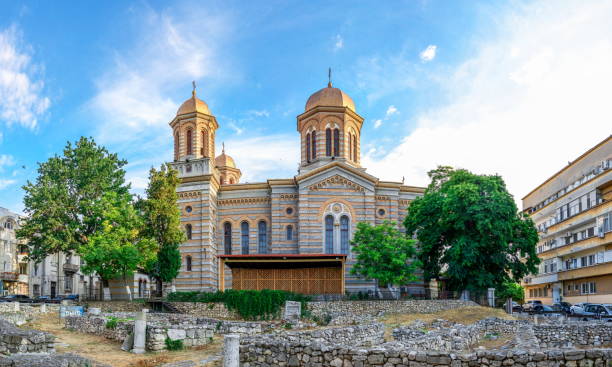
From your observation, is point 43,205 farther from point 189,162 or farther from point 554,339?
point 554,339

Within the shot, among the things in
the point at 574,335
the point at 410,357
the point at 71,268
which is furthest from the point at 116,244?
the point at 410,357

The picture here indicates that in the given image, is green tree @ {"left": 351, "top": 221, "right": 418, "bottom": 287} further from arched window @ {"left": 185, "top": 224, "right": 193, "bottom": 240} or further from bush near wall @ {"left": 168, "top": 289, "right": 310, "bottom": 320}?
arched window @ {"left": 185, "top": 224, "right": 193, "bottom": 240}

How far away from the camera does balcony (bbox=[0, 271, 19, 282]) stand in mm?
47719

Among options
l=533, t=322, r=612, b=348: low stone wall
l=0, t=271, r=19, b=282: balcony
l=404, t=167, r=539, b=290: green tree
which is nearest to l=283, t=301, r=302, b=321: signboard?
l=404, t=167, r=539, b=290: green tree

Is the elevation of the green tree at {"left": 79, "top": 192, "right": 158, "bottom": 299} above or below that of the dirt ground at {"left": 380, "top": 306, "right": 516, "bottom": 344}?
above

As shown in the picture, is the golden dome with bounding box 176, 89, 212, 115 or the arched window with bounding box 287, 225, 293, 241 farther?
the golden dome with bounding box 176, 89, 212, 115

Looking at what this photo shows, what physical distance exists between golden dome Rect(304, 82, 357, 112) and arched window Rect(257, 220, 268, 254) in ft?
36.1

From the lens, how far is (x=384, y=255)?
36656 mm

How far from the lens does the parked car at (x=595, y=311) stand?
30.3 metres

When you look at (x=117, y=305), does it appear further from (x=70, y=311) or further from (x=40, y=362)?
(x=40, y=362)

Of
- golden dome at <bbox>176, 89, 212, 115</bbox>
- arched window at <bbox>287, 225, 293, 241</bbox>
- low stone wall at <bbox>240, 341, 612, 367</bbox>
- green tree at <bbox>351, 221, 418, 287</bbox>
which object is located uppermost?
golden dome at <bbox>176, 89, 212, 115</bbox>

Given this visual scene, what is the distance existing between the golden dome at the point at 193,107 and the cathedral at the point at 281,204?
0.11 meters

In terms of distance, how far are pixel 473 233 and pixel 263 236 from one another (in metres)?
16.4

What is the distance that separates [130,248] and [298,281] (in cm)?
1108
